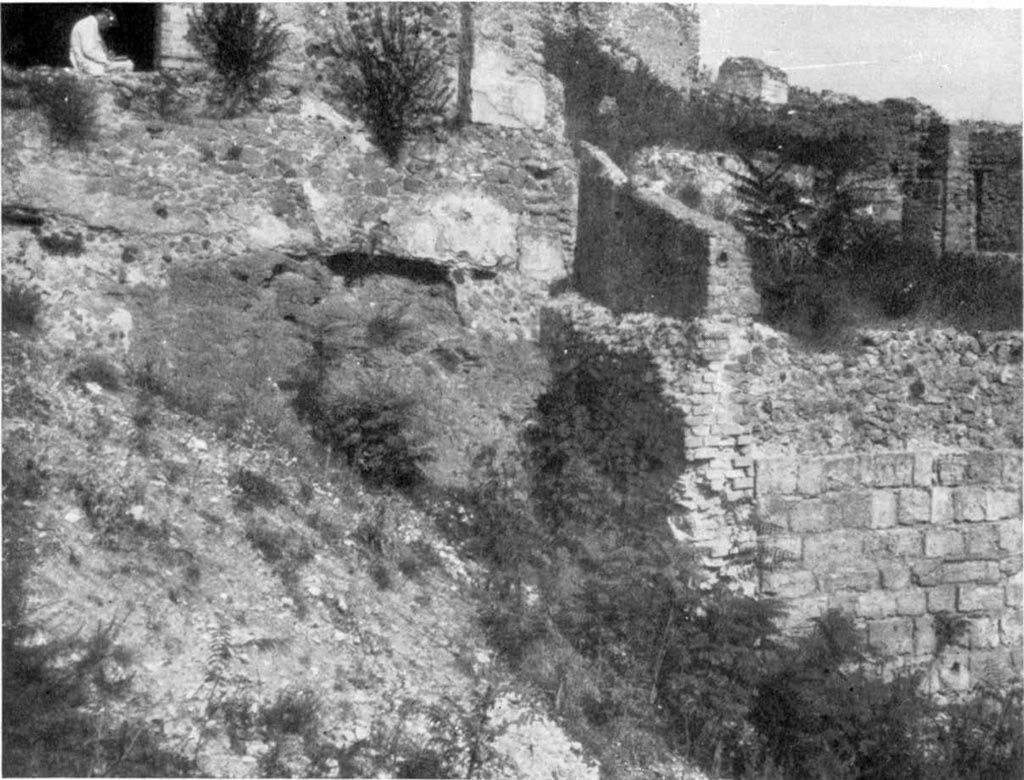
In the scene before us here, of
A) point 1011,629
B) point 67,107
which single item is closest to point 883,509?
point 1011,629

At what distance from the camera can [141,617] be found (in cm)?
704

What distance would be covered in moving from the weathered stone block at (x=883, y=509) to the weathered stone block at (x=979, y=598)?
106 cm

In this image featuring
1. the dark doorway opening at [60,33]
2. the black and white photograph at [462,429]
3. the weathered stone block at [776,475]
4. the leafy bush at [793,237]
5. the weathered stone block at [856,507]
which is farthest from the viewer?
the dark doorway opening at [60,33]

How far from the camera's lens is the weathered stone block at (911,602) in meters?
10.6

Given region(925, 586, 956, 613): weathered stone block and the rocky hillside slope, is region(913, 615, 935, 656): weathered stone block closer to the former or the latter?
region(925, 586, 956, 613): weathered stone block

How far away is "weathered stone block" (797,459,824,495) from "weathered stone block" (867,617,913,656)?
1388mm

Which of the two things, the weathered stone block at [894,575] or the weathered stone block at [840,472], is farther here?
the weathered stone block at [894,575]

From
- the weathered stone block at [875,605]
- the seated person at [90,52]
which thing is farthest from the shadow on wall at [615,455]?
the seated person at [90,52]

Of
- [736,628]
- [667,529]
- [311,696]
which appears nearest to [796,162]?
[667,529]

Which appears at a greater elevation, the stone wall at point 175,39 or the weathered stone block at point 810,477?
the stone wall at point 175,39

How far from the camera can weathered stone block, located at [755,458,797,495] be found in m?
10.1

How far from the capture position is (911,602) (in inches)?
419

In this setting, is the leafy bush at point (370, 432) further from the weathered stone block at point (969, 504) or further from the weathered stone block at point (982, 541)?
the weathered stone block at point (982, 541)

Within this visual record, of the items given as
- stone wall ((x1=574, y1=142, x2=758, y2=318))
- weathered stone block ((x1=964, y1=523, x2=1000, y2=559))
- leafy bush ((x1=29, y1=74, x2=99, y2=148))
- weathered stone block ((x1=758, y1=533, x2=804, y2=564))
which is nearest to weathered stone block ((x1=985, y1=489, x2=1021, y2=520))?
weathered stone block ((x1=964, y1=523, x2=1000, y2=559))
